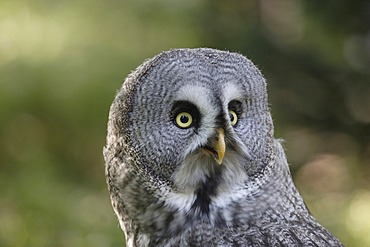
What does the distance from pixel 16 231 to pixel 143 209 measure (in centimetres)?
120

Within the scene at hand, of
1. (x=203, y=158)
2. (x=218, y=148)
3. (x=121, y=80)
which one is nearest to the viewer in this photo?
(x=218, y=148)

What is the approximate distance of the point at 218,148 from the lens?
262cm

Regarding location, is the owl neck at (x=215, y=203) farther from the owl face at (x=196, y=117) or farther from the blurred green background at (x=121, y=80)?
the blurred green background at (x=121, y=80)

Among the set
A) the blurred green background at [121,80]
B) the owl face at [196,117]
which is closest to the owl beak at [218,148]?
the owl face at [196,117]

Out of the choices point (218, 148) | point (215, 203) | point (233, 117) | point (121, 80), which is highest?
point (121, 80)

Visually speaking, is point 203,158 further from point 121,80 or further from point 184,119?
point 121,80

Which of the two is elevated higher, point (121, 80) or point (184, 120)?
point (121, 80)

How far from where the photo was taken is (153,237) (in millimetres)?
2803

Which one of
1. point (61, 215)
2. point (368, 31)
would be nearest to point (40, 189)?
point (61, 215)

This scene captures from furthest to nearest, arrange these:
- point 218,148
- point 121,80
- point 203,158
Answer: point 121,80
point 203,158
point 218,148

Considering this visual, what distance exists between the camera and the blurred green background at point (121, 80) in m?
4.20

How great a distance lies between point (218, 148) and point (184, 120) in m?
0.14

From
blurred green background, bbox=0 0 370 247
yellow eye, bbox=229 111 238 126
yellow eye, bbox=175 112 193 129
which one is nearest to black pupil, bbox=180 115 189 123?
yellow eye, bbox=175 112 193 129

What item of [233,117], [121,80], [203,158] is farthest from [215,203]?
[121,80]
